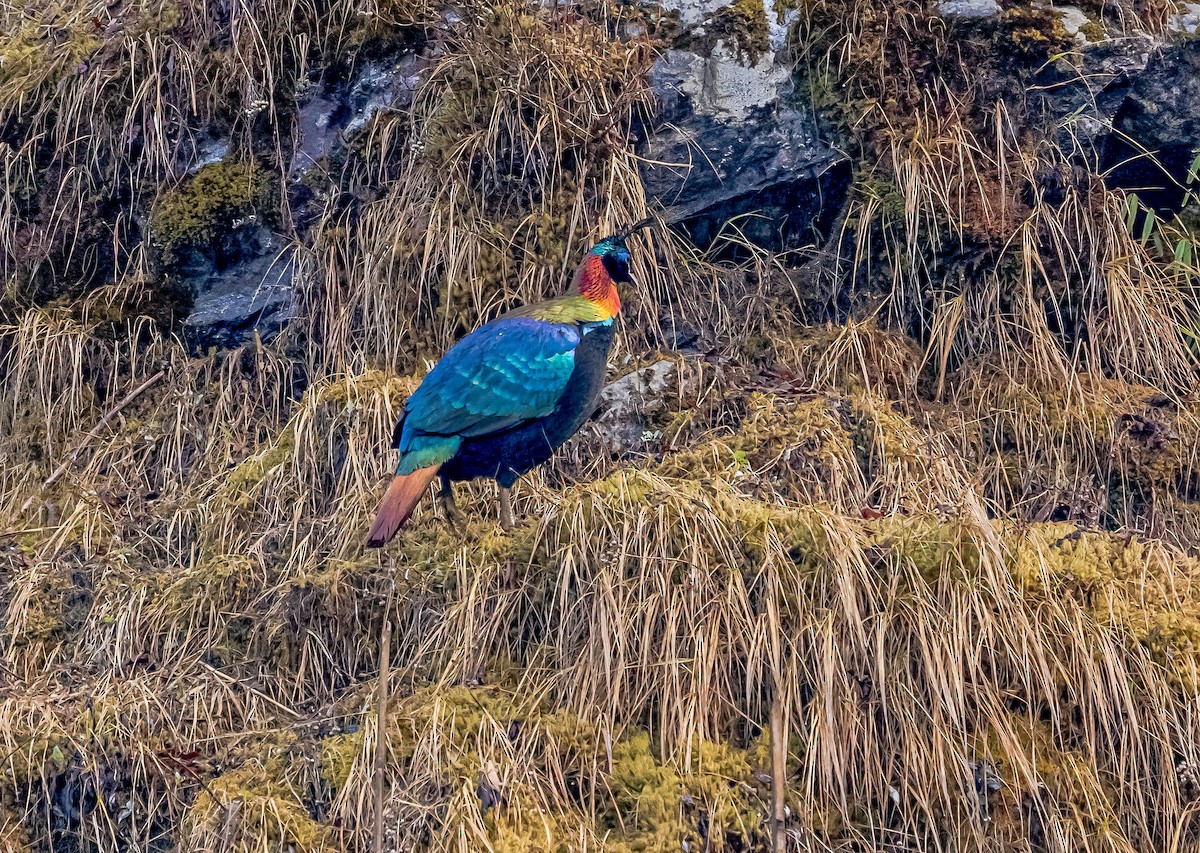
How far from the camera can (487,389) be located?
139 inches

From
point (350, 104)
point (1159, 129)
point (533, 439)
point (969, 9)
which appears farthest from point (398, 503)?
point (1159, 129)

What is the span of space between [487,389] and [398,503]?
455mm

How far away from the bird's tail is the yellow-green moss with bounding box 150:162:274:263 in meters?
1.67

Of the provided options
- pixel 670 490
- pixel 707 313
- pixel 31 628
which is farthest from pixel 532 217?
pixel 31 628

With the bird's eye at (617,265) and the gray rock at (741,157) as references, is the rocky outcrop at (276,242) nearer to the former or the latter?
the gray rock at (741,157)

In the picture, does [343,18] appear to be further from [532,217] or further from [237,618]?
[237,618]

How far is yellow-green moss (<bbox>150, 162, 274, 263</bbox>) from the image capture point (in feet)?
14.9

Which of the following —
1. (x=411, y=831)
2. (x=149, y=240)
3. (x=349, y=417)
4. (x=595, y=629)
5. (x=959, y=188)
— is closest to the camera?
(x=411, y=831)

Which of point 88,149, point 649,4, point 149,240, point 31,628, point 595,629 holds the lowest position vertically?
point 31,628

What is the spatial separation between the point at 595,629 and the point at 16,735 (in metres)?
1.60

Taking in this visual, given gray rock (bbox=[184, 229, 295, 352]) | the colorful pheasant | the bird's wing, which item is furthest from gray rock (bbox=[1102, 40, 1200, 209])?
gray rock (bbox=[184, 229, 295, 352])

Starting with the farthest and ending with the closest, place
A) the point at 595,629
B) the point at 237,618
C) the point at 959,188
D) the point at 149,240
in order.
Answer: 1. the point at 149,240
2. the point at 959,188
3. the point at 237,618
4. the point at 595,629

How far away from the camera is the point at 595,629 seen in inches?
125

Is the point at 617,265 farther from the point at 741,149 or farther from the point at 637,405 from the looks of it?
the point at 741,149
